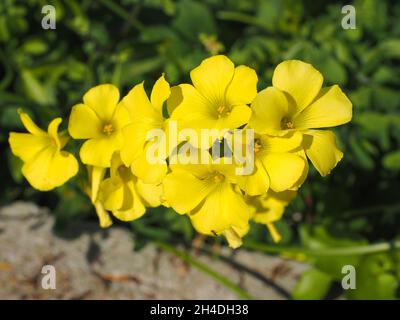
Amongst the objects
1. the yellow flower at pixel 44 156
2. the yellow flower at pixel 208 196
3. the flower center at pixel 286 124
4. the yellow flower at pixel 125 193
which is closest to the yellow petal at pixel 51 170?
the yellow flower at pixel 44 156

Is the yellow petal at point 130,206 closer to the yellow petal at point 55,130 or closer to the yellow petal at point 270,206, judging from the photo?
the yellow petal at point 55,130

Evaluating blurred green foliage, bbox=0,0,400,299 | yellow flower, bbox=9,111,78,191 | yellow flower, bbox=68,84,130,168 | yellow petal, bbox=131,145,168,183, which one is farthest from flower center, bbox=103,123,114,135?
blurred green foliage, bbox=0,0,400,299

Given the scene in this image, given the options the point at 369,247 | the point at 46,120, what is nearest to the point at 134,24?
the point at 46,120

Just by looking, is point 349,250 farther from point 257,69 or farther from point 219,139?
point 219,139

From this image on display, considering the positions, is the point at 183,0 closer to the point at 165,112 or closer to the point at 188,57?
the point at 188,57

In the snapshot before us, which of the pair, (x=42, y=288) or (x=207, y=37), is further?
(x=207, y=37)

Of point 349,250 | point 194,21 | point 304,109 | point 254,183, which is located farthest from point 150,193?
point 194,21

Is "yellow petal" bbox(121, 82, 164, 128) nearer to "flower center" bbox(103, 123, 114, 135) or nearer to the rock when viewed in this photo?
"flower center" bbox(103, 123, 114, 135)
